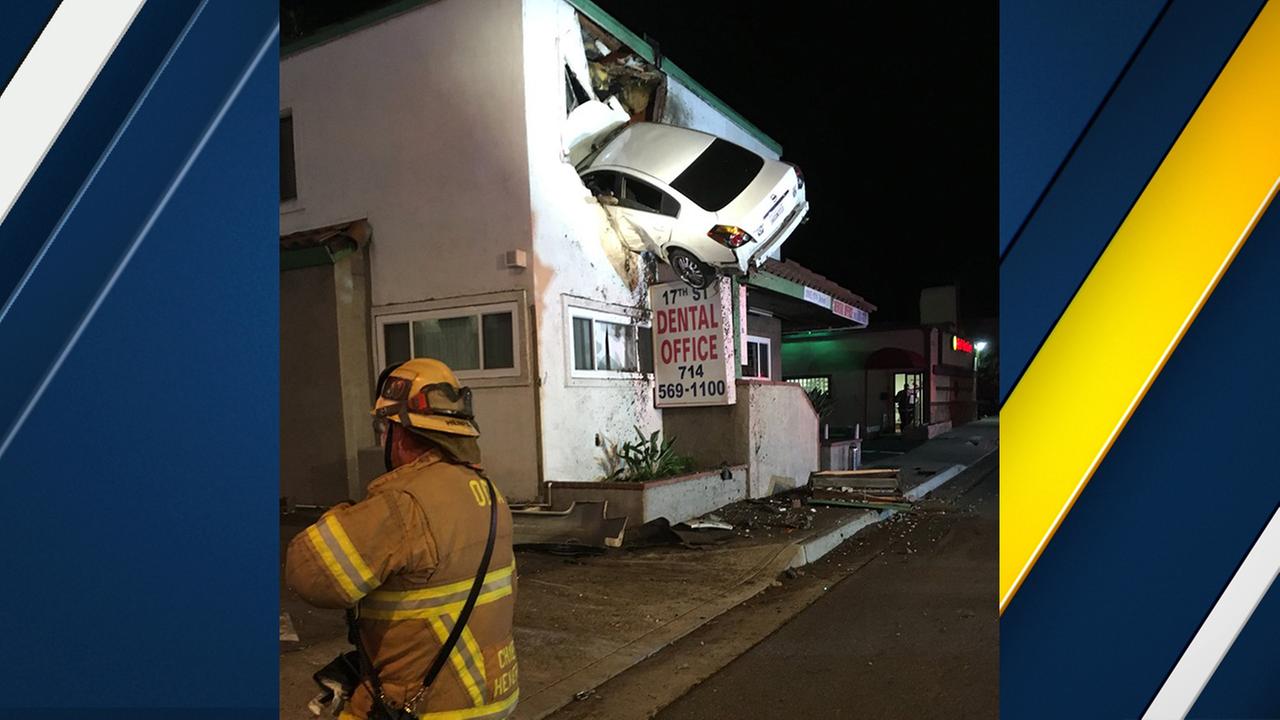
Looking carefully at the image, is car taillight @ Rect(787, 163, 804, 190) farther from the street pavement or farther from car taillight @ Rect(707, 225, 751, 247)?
the street pavement

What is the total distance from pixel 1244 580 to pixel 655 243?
9.62 metres

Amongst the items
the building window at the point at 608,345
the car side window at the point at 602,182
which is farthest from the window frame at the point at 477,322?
the car side window at the point at 602,182

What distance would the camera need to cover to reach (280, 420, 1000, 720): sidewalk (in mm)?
4715

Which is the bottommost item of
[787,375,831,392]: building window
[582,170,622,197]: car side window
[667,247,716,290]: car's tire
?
[787,375,831,392]: building window

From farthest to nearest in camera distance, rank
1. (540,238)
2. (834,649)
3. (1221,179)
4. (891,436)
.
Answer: (891,436), (540,238), (834,649), (1221,179)

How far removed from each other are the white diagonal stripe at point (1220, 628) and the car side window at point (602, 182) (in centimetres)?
958

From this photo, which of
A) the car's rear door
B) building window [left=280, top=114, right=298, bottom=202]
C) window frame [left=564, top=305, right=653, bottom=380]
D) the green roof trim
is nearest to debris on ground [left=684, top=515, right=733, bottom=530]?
window frame [left=564, top=305, right=653, bottom=380]

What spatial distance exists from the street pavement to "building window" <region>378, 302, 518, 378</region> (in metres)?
4.79

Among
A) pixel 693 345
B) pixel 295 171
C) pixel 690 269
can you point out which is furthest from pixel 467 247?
pixel 295 171

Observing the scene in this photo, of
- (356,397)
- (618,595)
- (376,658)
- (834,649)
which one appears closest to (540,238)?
(356,397)

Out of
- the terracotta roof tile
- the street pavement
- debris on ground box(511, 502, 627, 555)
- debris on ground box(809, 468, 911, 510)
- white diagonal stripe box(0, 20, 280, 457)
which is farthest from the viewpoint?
the terracotta roof tile

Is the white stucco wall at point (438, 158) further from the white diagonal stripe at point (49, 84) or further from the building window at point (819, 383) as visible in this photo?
the building window at point (819, 383)

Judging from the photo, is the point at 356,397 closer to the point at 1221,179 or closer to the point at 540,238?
the point at 540,238

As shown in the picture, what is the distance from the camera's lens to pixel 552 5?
382 inches
